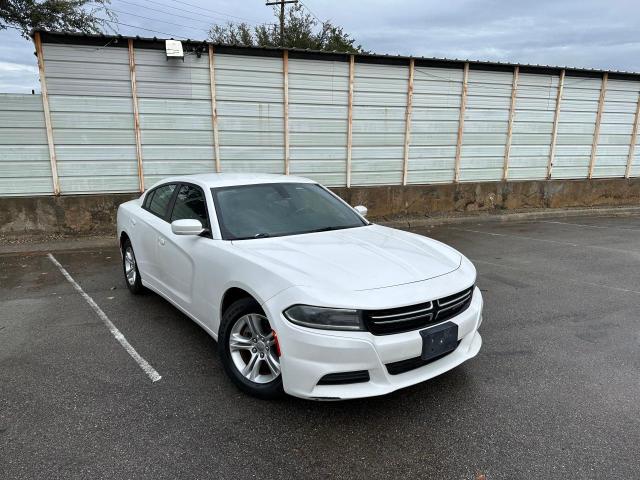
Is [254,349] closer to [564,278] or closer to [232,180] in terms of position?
[232,180]

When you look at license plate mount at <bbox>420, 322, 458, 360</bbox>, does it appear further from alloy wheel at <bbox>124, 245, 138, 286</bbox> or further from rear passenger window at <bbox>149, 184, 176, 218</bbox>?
alloy wheel at <bbox>124, 245, 138, 286</bbox>

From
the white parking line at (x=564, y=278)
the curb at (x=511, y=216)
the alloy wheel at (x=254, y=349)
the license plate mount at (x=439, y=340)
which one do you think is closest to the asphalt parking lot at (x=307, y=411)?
the alloy wheel at (x=254, y=349)

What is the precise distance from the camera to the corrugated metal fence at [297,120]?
8359 mm

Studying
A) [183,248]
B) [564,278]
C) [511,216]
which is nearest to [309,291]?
[183,248]

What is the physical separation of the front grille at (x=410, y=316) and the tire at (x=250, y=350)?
0.64m

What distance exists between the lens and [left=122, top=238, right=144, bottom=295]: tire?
5.14m

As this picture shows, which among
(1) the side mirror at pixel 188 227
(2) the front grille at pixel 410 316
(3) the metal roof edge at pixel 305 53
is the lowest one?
(2) the front grille at pixel 410 316

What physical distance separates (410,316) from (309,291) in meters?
0.63

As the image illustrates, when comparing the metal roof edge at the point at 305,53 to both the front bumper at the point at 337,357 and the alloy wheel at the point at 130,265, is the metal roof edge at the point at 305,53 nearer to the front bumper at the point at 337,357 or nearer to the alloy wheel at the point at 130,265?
the alloy wheel at the point at 130,265

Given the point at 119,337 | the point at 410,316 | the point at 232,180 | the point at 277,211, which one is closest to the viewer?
the point at 410,316

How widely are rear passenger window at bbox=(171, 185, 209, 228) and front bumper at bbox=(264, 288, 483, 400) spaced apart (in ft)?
4.88

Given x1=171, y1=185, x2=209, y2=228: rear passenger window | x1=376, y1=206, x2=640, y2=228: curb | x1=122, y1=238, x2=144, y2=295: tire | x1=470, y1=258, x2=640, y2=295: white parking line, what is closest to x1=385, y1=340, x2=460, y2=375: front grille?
x1=171, y1=185, x2=209, y2=228: rear passenger window

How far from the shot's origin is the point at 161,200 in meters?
4.73

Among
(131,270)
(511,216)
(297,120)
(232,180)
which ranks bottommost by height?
(511,216)
